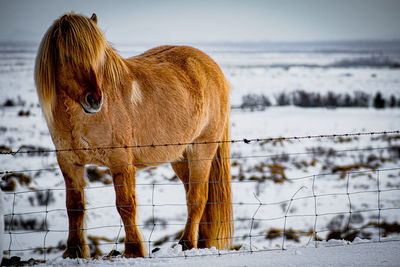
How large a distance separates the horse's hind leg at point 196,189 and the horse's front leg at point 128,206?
0.82 m

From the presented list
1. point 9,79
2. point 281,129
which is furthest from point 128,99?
point 9,79

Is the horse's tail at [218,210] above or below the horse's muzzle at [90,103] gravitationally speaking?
below

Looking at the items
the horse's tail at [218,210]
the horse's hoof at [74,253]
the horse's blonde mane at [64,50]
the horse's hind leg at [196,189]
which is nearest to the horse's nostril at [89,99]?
the horse's blonde mane at [64,50]

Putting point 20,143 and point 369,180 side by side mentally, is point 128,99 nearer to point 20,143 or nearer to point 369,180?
point 369,180

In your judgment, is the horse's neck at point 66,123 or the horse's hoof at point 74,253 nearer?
the horse's neck at point 66,123

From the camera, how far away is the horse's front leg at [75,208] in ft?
9.91

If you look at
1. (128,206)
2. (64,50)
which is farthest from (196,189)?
(64,50)

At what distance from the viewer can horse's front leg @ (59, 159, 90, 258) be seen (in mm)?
3020

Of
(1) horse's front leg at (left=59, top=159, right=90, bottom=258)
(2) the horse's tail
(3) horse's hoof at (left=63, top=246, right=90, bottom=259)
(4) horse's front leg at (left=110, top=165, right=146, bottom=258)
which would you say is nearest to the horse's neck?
(1) horse's front leg at (left=59, top=159, right=90, bottom=258)

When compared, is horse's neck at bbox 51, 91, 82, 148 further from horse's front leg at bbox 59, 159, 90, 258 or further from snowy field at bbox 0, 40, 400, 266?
snowy field at bbox 0, 40, 400, 266

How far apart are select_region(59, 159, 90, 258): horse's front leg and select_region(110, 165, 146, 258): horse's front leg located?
→ 13.5 inches

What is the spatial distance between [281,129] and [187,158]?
26.6ft

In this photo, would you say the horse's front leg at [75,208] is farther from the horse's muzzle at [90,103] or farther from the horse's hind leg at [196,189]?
the horse's hind leg at [196,189]

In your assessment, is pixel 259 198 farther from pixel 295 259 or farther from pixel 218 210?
pixel 295 259
